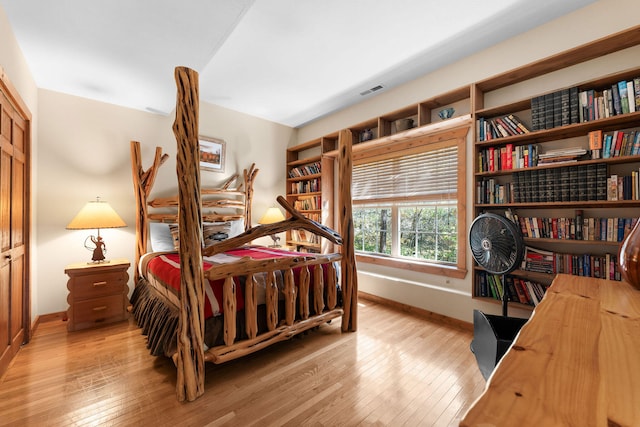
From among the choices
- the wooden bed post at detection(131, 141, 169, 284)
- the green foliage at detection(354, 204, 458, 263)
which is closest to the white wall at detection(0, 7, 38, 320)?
the wooden bed post at detection(131, 141, 169, 284)

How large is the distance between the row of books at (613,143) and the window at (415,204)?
950 millimetres

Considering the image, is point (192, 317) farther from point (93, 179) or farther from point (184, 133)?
point (93, 179)

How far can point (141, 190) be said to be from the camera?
3.23 m

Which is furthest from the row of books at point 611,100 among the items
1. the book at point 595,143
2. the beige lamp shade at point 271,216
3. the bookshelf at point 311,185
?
the beige lamp shade at point 271,216

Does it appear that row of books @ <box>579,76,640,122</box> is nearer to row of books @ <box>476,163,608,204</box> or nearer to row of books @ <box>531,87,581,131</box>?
row of books @ <box>531,87,581,131</box>

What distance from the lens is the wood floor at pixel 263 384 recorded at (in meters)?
1.52

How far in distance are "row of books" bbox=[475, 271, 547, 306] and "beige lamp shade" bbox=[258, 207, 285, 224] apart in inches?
106

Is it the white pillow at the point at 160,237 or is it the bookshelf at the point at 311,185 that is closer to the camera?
the white pillow at the point at 160,237

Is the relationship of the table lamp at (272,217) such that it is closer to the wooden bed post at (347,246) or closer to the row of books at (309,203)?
the row of books at (309,203)

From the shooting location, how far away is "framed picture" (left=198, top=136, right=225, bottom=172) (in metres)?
3.83

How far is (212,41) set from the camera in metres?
2.08

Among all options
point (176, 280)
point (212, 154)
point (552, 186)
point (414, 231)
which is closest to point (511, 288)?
point (552, 186)

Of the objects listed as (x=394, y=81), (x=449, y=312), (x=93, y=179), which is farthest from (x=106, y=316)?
(x=394, y=81)

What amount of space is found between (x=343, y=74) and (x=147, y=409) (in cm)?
324
